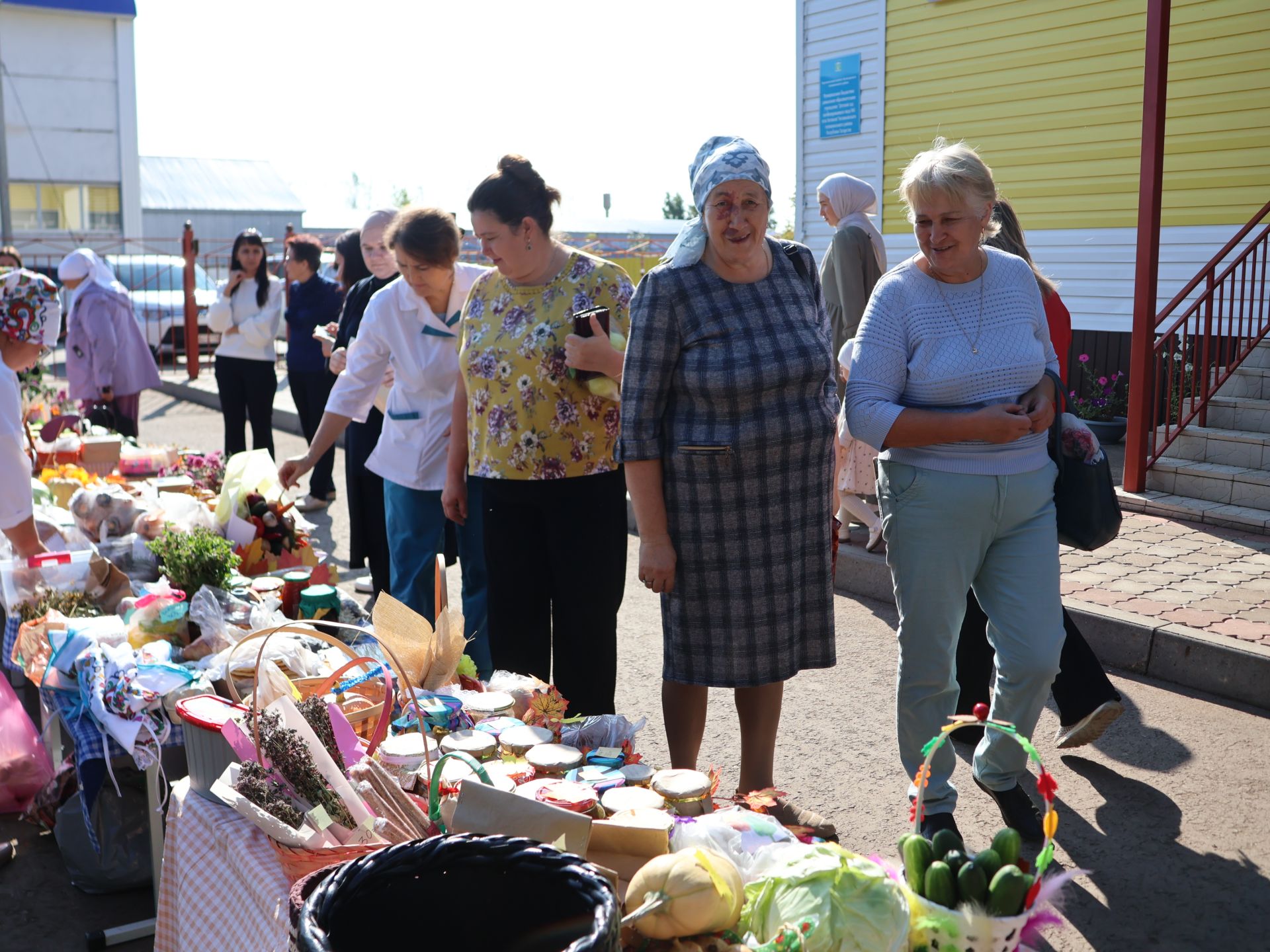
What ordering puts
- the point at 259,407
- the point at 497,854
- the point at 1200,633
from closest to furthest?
the point at 497,854
the point at 1200,633
the point at 259,407

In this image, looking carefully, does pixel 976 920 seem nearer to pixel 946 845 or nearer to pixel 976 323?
pixel 946 845

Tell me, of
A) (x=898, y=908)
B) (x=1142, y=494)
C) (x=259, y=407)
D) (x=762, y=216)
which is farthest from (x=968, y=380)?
(x=259, y=407)

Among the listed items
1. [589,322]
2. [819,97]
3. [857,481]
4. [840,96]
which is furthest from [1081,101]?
[589,322]

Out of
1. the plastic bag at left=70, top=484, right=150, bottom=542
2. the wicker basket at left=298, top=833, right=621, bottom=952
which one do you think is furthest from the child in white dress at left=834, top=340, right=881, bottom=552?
the wicker basket at left=298, top=833, right=621, bottom=952

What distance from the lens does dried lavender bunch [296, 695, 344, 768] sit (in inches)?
97.7

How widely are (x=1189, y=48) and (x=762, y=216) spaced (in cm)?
836

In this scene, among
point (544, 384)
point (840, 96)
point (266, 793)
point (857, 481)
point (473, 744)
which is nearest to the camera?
point (266, 793)

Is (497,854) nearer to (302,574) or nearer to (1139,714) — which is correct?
(302,574)

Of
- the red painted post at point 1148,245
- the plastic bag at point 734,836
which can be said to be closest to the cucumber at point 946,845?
the plastic bag at point 734,836

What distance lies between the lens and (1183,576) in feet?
19.5

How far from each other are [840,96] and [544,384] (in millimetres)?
10223

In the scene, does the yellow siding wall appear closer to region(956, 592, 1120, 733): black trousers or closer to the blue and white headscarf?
region(956, 592, 1120, 733): black trousers

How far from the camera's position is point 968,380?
10.2 ft

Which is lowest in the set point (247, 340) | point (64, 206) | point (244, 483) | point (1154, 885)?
point (1154, 885)
